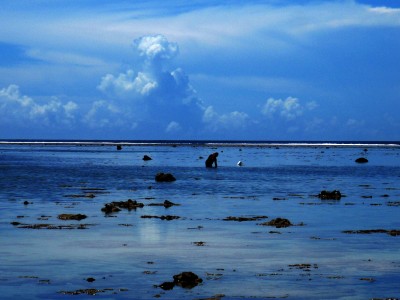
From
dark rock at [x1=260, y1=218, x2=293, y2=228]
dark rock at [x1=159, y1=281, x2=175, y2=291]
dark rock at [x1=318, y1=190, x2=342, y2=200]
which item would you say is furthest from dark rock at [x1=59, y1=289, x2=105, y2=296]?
dark rock at [x1=318, y1=190, x2=342, y2=200]

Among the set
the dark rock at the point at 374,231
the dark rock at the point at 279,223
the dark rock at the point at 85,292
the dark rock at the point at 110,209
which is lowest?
the dark rock at the point at 85,292

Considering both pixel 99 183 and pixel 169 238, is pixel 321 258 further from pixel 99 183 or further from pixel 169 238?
pixel 99 183

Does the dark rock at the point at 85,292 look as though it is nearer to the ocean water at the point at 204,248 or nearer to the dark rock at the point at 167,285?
the ocean water at the point at 204,248

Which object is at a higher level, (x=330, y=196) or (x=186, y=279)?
(x=330, y=196)

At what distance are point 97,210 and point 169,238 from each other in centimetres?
1164

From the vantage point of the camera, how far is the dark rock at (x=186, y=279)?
19250 mm

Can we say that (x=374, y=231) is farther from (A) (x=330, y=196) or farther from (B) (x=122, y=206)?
(A) (x=330, y=196)

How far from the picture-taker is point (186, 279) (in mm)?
19375

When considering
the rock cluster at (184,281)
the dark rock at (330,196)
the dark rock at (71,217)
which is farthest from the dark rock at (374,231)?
the dark rock at (330,196)

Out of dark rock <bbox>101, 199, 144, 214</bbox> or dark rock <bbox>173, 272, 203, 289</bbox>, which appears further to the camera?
dark rock <bbox>101, 199, 144, 214</bbox>

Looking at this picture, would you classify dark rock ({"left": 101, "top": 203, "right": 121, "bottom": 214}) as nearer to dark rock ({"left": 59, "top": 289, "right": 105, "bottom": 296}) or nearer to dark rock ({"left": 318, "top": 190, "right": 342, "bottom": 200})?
dark rock ({"left": 318, "top": 190, "right": 342, "bottom": 200})

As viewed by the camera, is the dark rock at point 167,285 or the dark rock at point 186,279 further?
the dark rock at point 186,279

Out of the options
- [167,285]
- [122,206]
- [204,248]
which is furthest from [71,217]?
[167,285]

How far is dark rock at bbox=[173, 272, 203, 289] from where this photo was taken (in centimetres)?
1925
